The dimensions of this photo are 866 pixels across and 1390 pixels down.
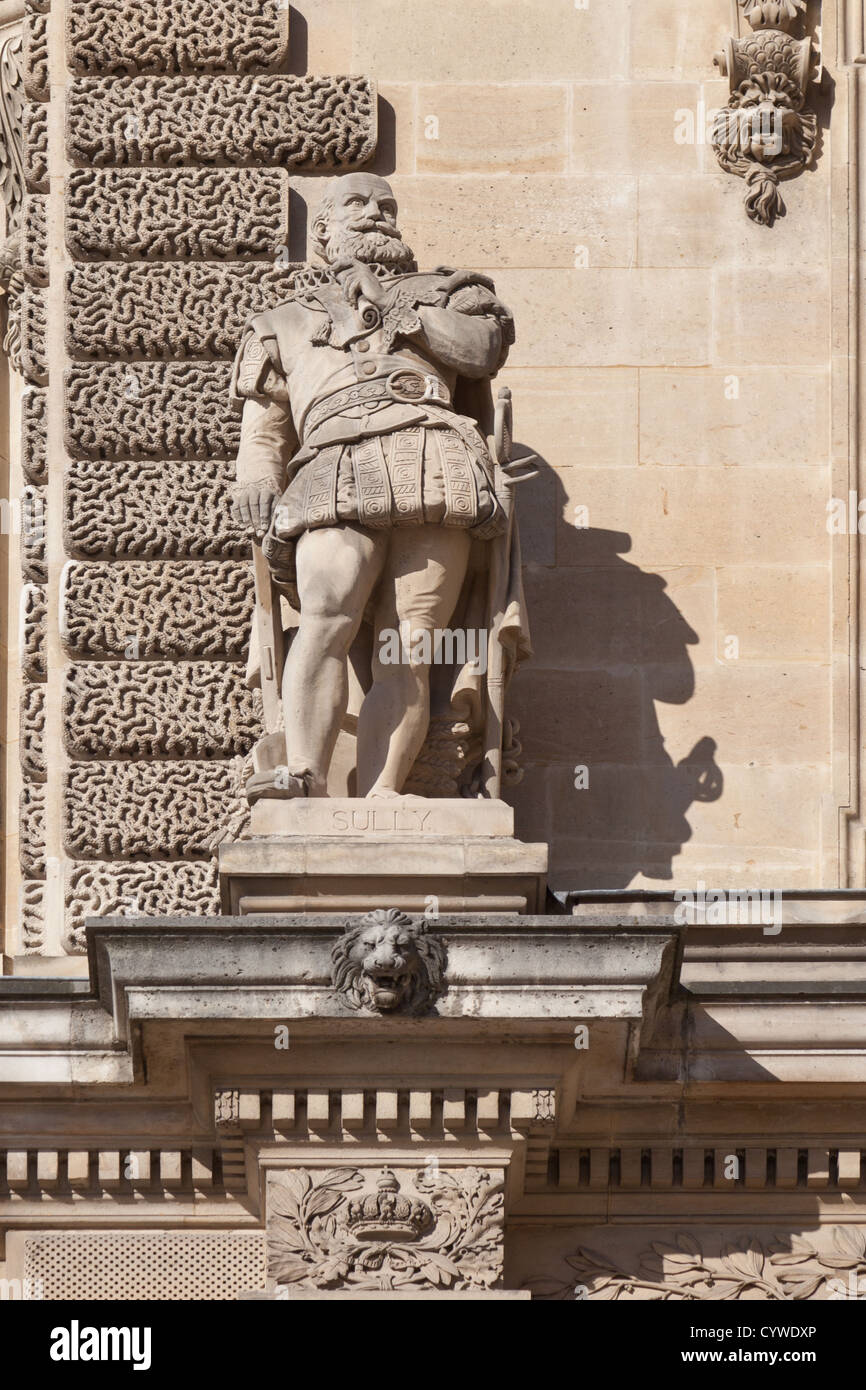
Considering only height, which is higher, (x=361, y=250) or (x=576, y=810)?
(x=361, y=250)

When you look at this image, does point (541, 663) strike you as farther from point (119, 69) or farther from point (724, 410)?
point (119, 69)

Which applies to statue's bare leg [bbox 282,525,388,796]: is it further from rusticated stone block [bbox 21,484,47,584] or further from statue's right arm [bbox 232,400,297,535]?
rusticated stone block [bbox 21,484,47,584]

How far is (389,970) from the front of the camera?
34.2 ft

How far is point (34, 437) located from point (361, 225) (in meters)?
1.59

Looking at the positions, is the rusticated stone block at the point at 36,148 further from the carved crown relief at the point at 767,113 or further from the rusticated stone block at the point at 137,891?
the rusticated stone block at the point at 137,891

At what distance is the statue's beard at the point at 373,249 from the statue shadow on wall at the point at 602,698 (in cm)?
105

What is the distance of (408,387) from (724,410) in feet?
5.34

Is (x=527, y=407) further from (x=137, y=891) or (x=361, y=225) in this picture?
(x=137, y=891)

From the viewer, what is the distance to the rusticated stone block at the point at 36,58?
13148 millimetres

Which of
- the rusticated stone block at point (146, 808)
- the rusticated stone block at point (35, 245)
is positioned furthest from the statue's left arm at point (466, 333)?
the rusticated stone block at point (35, 245)

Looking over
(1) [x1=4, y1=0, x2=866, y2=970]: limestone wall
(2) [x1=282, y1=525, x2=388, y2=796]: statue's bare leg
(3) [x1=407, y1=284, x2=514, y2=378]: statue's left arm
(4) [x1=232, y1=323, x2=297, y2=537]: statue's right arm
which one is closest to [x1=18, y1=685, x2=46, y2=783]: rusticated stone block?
(1) [x1=4, y1=0, x2=866, y2=970]: limestone wall

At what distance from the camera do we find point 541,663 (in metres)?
12.5
